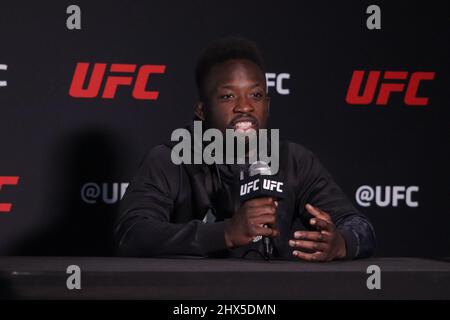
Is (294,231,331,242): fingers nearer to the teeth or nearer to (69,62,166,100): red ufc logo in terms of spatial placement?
the teeth

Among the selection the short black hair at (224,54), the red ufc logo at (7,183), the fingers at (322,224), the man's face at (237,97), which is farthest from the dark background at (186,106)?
the fingers at (322,224)

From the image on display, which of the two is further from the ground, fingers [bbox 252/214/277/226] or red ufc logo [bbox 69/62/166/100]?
red ufc logo [bbox 69/62/166/100]

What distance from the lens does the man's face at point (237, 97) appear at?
2.47 metres

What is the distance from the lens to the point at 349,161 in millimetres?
3385

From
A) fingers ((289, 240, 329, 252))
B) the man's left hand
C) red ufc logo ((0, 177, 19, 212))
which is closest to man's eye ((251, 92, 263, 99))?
the man's left hand

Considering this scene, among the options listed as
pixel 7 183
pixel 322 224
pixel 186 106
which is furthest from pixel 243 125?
pixel 7 183

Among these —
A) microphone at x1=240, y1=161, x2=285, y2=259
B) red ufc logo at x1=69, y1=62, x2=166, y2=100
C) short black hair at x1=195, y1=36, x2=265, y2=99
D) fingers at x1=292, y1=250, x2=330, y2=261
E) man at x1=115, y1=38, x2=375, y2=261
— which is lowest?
fingers at x1=292, y1=250, x2=330, y2=261

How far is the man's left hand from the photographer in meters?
1.97

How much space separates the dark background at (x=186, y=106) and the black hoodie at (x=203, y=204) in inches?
30.0

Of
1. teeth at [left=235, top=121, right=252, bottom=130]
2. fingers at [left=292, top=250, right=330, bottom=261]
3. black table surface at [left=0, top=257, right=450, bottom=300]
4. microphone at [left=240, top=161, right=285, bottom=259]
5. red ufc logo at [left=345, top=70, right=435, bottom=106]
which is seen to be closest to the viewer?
black table surface at [left=0, top=257, right=450, bottom=300]

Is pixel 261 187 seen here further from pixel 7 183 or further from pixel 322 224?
pixel 7 183

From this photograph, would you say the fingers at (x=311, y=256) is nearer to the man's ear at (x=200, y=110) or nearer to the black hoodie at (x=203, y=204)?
the black hoodie at (x=203, y=204)

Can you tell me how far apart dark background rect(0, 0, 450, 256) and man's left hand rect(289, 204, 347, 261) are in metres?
1.32

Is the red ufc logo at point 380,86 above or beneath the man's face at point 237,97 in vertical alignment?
above
